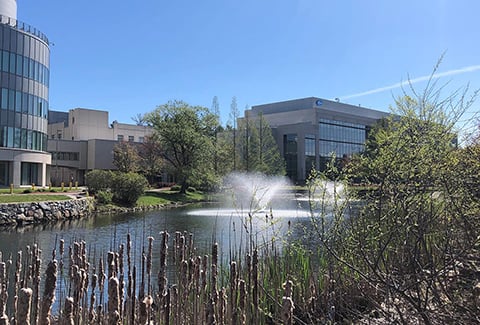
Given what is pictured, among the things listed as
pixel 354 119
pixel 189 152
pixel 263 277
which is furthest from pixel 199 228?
pixel 354 119

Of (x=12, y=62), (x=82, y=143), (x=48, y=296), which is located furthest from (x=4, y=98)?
(x=48, y=296)

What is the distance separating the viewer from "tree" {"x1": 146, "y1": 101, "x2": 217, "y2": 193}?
43938 mm

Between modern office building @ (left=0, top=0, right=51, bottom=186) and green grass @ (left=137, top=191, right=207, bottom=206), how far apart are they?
1039 centimetres

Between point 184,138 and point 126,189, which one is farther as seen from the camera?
point 184,138

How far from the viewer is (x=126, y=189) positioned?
3322cm

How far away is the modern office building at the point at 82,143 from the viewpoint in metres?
53.1

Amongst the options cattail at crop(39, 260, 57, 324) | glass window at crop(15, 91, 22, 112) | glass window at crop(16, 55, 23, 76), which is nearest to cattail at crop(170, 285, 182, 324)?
cattail at crop(39, 260, 57, 324)

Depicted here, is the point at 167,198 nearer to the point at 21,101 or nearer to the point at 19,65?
the point at 21,101

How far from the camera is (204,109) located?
159ft

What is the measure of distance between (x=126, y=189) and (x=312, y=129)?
36970mm

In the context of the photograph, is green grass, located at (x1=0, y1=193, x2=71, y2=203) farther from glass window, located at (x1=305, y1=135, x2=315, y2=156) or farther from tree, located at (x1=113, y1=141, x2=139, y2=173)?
glass window, located at (x1=305, y1=135, x2=315, y2=156)

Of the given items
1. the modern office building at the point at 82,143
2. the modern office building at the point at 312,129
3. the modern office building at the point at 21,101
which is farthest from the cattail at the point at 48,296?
the modern office building at the point at 312,129

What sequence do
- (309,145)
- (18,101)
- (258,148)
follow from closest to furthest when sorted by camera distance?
(18,101), (258,148), (309,145)

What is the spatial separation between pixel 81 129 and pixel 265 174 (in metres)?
26.7
